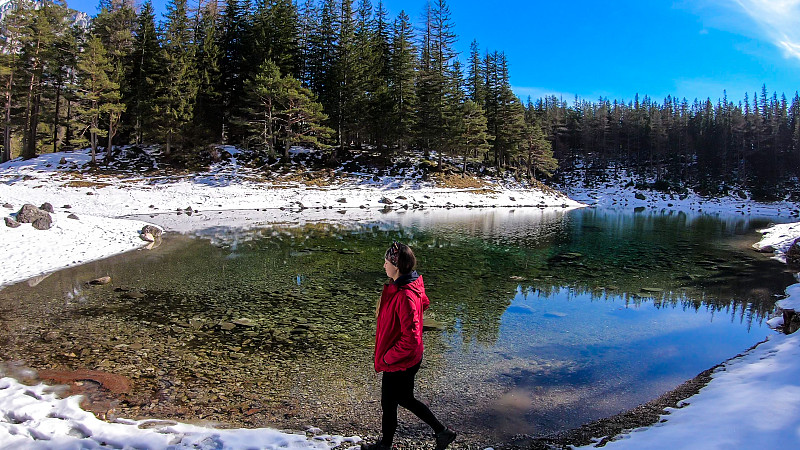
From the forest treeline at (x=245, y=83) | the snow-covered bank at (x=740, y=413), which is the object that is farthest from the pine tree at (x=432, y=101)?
the snow-covered bank at (x=740, y=413)

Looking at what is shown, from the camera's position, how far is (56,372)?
5977 millimetres

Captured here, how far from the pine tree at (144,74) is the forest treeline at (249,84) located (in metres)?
0.16

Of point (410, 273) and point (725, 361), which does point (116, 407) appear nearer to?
point (410, 273)

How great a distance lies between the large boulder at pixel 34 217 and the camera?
15.1m

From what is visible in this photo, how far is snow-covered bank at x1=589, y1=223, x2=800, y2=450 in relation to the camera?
151 inches

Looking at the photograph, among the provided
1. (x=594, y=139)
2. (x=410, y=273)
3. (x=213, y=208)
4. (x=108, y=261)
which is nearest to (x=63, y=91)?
(x=213, y=208)

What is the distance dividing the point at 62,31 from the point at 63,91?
343 inches

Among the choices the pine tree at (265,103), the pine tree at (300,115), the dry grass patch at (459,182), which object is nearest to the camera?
the pine tree at (265,103)

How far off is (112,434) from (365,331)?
457 cm

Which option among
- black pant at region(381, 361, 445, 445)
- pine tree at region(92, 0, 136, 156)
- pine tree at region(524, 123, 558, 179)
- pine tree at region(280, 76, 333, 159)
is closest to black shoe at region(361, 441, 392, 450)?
black pant at region(381, 361, 445, 445)

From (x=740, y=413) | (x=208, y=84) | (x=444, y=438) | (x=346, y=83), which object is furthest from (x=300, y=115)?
(x=740, y=413)

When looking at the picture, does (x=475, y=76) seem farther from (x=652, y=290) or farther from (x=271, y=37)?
(x=652, y=290)

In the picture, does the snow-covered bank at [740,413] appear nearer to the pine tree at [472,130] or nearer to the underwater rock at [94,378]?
the underwater rock at [94,378]

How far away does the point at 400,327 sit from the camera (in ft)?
12.7
